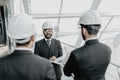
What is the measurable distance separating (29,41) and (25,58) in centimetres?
11

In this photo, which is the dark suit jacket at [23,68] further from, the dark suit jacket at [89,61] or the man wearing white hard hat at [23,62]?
the dark suit jacket at [89,61]

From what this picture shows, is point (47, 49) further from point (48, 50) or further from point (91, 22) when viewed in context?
point (91, 22)

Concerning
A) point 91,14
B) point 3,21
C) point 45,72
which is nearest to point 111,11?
point 3,21

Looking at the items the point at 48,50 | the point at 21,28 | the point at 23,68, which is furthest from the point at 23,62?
the point at 48,50

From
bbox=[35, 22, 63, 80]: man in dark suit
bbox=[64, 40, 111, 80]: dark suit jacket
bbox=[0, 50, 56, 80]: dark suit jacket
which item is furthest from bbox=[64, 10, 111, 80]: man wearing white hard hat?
bbox=[35, 22, 63, 80]: man in dark suit

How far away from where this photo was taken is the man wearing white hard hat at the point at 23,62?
4.91 ft

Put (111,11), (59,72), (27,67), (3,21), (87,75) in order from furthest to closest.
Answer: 1. (3,21)
2. (111,11)
3. (59,72)
4. (87,75)
5. (27,67)

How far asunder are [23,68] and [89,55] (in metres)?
0.61

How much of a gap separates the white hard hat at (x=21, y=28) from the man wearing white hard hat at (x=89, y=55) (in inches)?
20.1

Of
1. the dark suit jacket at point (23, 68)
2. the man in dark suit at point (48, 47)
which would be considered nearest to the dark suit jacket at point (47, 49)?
the man in dark suit at point (48, 47)

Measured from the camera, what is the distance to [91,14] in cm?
196

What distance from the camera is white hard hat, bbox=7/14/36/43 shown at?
1.49 meters

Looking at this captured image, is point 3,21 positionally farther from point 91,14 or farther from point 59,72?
point 91,14

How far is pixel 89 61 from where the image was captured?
1921 millimetres
